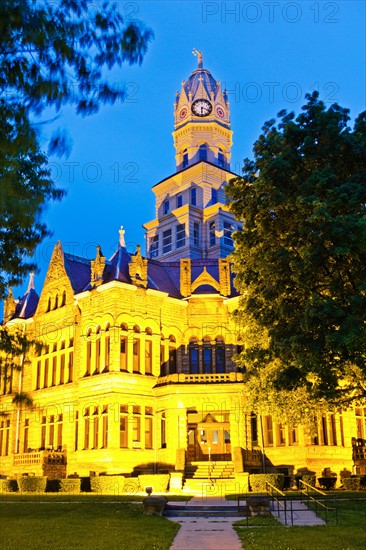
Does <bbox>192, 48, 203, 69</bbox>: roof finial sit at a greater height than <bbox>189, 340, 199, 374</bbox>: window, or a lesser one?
greater

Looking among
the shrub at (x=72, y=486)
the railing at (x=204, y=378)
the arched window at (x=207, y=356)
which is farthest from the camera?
the arched window at (x=207, y=356)

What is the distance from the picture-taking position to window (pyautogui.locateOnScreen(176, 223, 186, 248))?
68.3 metres

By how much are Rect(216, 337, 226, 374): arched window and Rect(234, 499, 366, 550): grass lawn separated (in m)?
23.5

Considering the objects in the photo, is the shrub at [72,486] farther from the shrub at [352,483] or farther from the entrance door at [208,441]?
the shrub at [352,483]

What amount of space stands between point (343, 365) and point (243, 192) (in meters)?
8.67

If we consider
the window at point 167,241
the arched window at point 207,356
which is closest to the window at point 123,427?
the arched window at point 207,356

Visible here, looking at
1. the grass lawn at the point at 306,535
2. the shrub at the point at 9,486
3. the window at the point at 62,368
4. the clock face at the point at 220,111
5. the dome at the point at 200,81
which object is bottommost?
the grass lawn at the point at 306,535

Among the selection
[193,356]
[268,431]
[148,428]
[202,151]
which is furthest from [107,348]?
[202,151]

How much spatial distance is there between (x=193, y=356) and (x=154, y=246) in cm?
2932

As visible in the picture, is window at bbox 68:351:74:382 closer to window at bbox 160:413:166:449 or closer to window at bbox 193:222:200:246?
window at bbox 160:413:166:449

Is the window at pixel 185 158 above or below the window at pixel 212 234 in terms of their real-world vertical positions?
above

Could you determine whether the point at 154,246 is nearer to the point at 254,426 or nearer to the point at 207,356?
the point at 207,356

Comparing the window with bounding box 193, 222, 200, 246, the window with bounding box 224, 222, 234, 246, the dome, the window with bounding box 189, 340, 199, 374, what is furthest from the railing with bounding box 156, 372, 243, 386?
the dome

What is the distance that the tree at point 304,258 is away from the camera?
67.1 ft
